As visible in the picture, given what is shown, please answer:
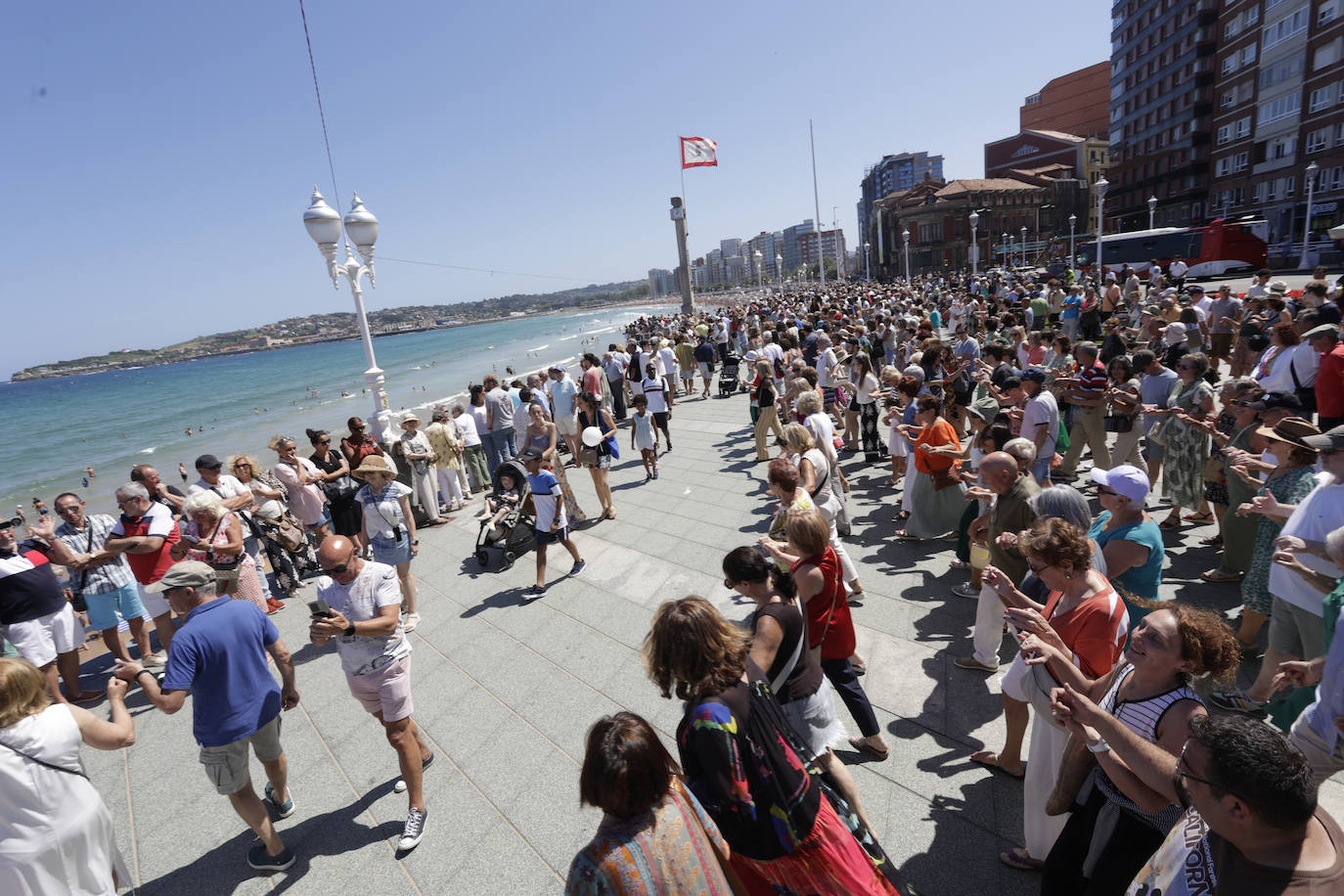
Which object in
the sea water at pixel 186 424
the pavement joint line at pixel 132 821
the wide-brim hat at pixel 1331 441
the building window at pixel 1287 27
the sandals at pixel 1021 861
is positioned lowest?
the sea water at pixel 186 424

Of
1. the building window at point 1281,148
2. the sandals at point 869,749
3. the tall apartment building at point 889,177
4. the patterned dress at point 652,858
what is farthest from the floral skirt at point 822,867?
the tall apartment building at point 889,177

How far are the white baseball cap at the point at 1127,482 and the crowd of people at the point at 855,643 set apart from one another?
0.07 feet

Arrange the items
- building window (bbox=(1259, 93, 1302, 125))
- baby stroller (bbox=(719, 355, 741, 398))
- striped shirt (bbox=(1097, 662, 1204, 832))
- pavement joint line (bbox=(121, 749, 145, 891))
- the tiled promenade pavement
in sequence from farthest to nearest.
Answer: building window (bbox=(1259, 93, 1302, 125)) < baby stroller (bbox=(719, 355, 741, 398)) < pavement joint line (bbox=(121, 749, 145, 891)) < the tiled promenade pavement < striped shirt (bbox=(1097, 662, 1204, 832))

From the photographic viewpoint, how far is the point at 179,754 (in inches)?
174

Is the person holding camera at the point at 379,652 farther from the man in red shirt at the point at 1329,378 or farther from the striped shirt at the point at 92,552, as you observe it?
the man in red shirt at the point at 1329,378

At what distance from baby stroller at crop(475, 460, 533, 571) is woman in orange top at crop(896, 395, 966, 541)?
4.19 metres

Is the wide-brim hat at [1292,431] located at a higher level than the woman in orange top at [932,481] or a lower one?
higher

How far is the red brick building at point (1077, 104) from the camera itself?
91.6m

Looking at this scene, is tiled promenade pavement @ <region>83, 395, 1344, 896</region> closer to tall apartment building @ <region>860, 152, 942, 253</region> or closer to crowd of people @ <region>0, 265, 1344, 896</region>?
crowd of people @ <region>0, 265, 1344, 896</region>

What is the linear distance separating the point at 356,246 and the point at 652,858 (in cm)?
953

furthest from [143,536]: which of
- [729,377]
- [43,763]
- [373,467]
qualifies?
[729,377]

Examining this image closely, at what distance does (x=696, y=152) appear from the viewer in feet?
109

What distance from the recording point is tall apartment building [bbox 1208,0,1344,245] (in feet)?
110

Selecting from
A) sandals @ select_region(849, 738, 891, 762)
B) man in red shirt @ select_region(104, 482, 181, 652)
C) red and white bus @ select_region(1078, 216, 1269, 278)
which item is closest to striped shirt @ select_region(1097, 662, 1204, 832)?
sandals @ select_region(849, 738, 891, 762)
